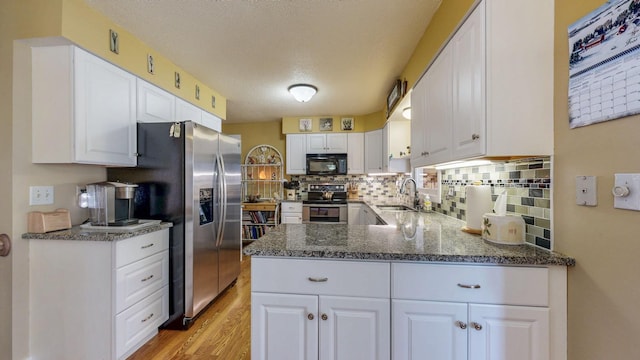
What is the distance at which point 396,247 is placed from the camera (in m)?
1.16

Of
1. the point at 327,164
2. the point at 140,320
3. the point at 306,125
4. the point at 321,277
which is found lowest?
the point at 140,320

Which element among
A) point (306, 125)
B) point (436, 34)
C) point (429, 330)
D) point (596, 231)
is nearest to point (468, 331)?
point (429, 330)

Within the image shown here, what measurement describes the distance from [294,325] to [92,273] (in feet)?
4.60

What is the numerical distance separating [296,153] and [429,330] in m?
3.63

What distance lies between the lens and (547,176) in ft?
3.61

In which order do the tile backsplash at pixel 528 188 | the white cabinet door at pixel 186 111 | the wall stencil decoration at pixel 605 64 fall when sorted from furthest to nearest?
the white cabinet door at pixel 186 111 < the tile backsplash at pixel 528 188 < the wall stencil decoration at pixel 605 64

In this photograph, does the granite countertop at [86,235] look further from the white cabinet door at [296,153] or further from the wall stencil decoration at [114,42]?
the white cabinet door at [296,153]

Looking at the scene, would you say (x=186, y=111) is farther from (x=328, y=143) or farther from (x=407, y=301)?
(x=407, y=301)

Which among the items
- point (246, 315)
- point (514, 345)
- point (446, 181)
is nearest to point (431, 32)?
point (446, 181)

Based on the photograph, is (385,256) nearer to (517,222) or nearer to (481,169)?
(517,222)

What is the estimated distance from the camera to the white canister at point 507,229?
118 centimetres

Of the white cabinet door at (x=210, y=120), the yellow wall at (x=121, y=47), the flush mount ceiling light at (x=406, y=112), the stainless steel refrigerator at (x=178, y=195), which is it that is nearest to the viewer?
the yellow wall at (x=121, y=47)

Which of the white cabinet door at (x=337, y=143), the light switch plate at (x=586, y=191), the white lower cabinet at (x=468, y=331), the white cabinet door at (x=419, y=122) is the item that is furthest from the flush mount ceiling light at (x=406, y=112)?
the white lower cabinet at (x=468, y=331)

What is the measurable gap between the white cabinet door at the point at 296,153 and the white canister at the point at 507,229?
133 inches
